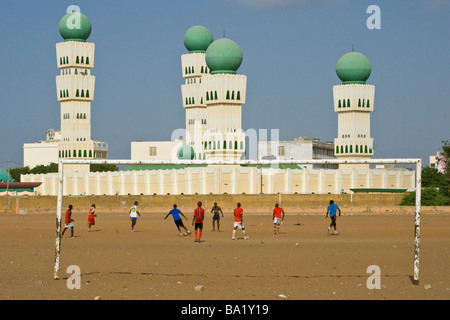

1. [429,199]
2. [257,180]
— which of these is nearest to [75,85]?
[257,180]

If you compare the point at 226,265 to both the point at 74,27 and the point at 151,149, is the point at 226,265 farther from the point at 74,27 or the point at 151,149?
the point at 151,149

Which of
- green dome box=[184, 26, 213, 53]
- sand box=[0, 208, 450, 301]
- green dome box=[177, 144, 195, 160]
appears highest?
green dome box=[184, 26, 213, 53]

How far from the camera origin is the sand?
16734 mm

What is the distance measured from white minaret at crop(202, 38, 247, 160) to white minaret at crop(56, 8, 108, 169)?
1594cm

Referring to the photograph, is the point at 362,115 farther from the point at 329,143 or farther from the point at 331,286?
the point at 329,143

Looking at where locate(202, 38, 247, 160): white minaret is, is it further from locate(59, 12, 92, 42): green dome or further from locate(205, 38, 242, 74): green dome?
locate(59, 12, 92, 42): green dome

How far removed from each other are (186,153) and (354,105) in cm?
1880

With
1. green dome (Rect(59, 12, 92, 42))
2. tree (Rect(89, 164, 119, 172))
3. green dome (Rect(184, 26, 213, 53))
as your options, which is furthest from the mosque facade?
tree (Rect(89, 164, 119, 172))

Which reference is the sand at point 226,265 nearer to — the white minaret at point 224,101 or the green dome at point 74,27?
the white minaret at point 224,101

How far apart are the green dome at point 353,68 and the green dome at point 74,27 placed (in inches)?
1087

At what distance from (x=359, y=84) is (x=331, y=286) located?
65627 millimetres

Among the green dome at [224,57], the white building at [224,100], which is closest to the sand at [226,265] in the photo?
the white building at [224,100]
